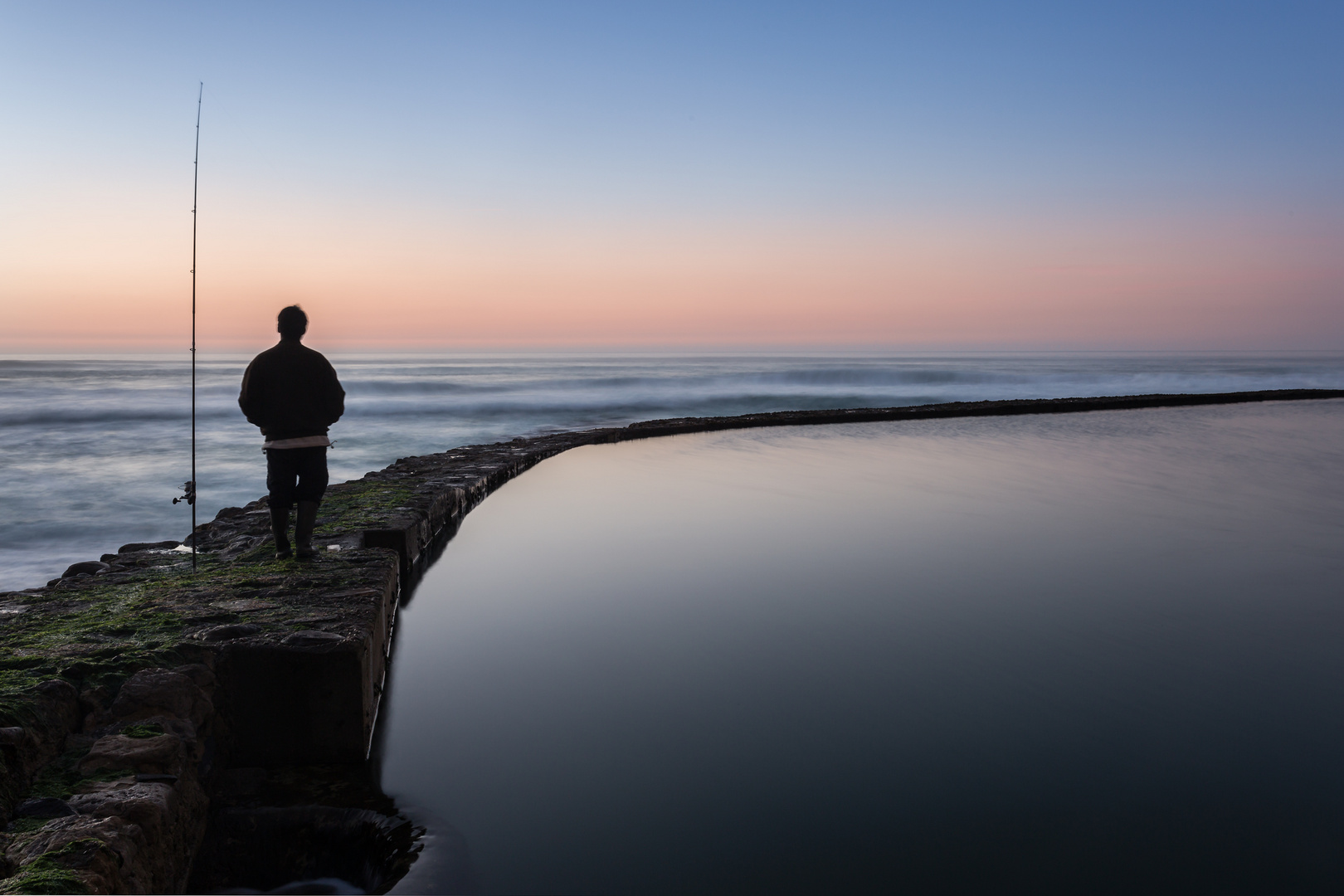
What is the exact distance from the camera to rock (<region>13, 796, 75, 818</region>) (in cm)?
199

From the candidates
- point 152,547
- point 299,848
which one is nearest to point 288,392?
point 299,848

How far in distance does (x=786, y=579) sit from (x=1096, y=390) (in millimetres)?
41890

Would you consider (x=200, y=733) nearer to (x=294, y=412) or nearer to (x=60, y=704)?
(x=60, y=704)

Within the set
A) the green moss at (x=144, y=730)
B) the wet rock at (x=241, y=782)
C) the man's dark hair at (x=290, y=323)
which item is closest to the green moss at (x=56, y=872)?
the green moss at (x=144, y=730)

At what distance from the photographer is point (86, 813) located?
6.48 feet

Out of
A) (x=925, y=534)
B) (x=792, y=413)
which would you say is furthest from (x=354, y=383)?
(x=925, y=534)

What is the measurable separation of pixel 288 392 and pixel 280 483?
462mm

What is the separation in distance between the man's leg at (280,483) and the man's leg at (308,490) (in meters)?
0.04

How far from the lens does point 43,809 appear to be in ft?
6.57

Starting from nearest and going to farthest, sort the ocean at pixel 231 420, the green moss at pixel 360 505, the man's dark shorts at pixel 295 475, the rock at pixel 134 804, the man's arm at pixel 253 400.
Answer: the rock at pixel 134 804 < the man's arm at pixel 253 400 < the man's dark shorts at pixel 295 475 < the green moss at pixel 360 505 < the ocean at pixel 231 420

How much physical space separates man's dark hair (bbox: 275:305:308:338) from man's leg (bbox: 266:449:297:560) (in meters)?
0.58

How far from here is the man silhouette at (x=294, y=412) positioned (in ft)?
13.5

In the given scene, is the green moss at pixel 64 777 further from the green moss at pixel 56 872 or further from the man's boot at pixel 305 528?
the man's boot at pixel 305 528

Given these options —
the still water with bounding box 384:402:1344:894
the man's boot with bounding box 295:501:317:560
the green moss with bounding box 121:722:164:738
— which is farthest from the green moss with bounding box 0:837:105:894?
the man's boot with bounding box 295:501:317:560
